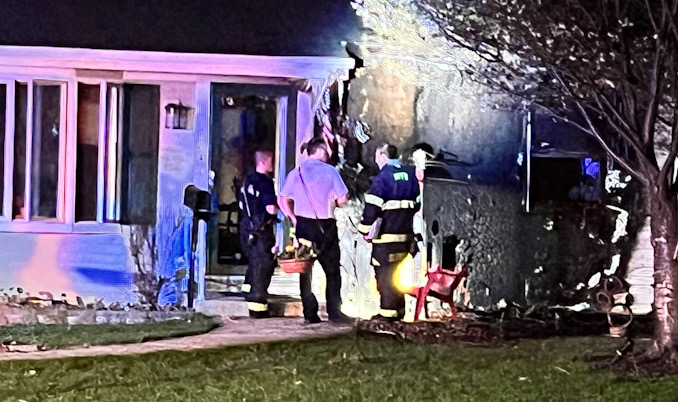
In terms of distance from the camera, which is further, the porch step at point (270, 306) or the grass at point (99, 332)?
the porch step at point (270, 306)

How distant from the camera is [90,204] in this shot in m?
10.4

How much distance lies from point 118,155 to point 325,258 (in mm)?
2712

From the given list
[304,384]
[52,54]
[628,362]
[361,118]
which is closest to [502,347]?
[628,362]

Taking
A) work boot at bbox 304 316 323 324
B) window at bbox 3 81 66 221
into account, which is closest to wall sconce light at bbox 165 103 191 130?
window at bbox 3 81 66 221

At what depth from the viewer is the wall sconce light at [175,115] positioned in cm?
1027

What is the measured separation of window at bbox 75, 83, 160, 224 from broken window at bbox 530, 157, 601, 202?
181 inches

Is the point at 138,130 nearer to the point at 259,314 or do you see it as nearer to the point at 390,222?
the point at 259,314

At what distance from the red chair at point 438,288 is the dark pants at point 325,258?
90 cm

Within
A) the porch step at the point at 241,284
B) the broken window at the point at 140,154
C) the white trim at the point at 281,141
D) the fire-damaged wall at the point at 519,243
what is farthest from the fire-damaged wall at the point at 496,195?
the broken window at the point at 140,154

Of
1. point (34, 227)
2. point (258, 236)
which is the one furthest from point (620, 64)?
point (34, 227)

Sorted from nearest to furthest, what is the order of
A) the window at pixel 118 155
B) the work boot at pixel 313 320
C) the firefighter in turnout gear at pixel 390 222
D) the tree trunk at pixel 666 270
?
the tree trunk at pixel 666 270 < the work boot at pixel 313 320 < the firefighter in turnout gear at pixel 390 222 < the window at pixel 118 155

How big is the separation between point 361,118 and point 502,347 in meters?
3.17

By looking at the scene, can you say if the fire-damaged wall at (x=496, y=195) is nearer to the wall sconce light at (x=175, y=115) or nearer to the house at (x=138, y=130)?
the house at (x=138, y=130)

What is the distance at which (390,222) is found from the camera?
10.0 meters
